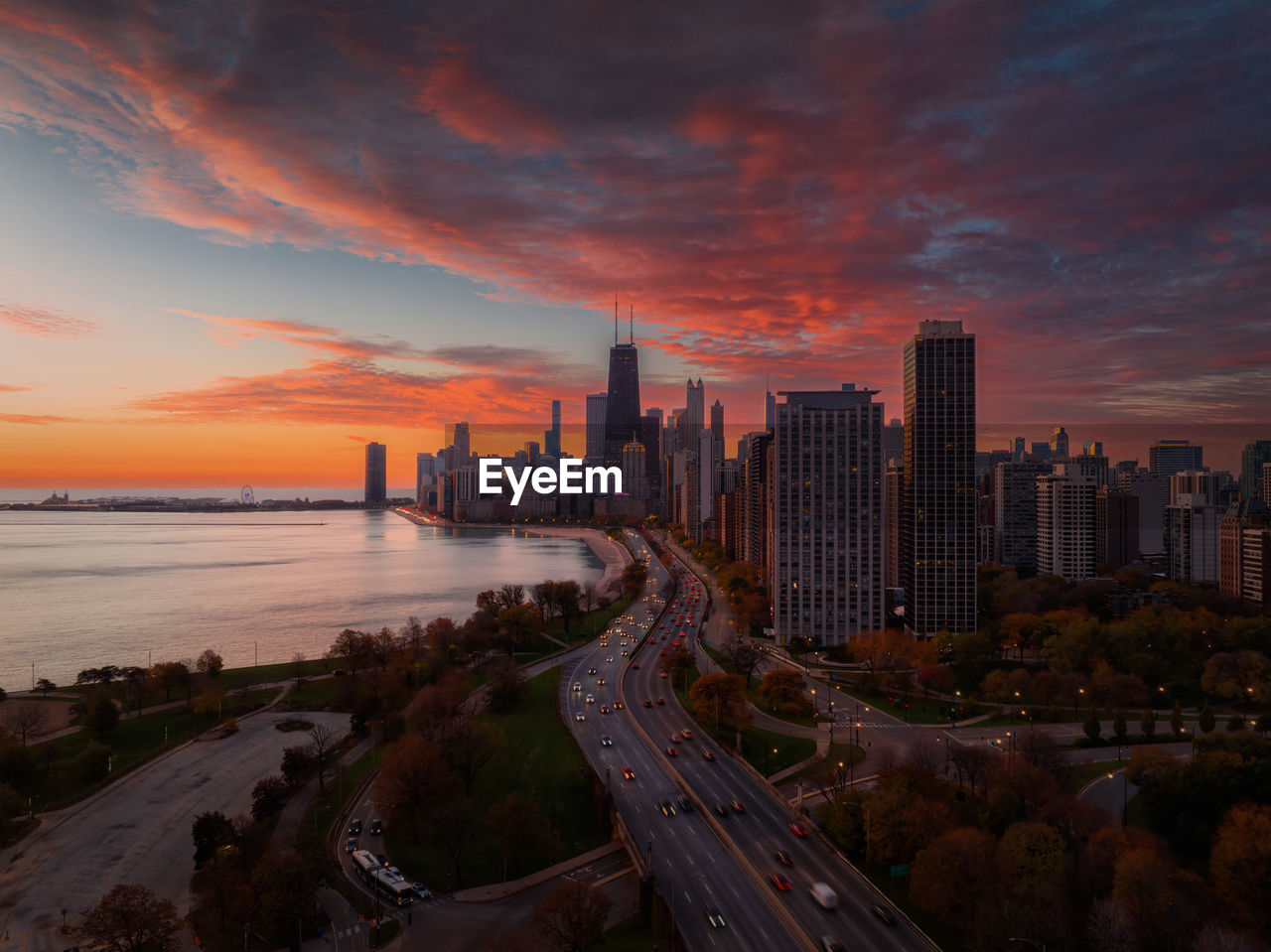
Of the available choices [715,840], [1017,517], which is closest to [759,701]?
[715,840]

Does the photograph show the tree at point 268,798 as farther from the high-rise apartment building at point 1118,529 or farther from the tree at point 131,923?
the high-rise apartment building at point 1118,529

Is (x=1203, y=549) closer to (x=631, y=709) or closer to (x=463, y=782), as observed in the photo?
(x=631, y=709)

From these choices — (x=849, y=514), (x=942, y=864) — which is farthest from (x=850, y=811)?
(x=849, y=514)

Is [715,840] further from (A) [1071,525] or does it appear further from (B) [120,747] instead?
(A) [1071,525]

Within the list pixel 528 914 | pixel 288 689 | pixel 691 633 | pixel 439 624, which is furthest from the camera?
pixel 691 633

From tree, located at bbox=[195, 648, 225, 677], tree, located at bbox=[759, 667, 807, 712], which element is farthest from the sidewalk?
tree, located at bbox=[195, 648, 225, 677]
